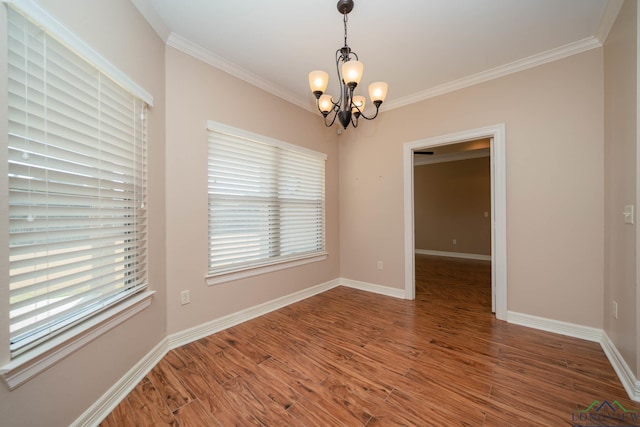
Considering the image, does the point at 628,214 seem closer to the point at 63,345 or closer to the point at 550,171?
the point at 550,171

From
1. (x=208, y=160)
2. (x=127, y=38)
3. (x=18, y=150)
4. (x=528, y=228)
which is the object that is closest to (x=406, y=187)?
(x=528, y=228)

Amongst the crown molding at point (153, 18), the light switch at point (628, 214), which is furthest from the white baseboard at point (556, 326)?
the crown molding at point (153, 18)

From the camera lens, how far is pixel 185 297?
2.24 metres

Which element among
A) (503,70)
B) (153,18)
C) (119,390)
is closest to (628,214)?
(503,70)

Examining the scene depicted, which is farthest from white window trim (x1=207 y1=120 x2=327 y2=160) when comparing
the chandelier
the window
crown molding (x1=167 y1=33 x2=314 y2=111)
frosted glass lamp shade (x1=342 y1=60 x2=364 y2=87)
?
frosted glass lamp shade (x1=342 y1=60 x2=364 y2=87)

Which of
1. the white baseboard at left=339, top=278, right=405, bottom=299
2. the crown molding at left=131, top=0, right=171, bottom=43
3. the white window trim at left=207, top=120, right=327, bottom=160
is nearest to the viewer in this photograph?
the crown molding at left=131, top=0, right=171, bottom=43

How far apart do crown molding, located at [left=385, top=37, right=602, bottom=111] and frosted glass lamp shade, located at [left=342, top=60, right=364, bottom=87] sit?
193 centimetres

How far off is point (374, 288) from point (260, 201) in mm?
2141

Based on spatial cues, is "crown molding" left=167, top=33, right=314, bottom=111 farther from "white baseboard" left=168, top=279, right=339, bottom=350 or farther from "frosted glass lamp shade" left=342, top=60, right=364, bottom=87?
"white baseboard" left=168, top=279, right=339, bottom=350

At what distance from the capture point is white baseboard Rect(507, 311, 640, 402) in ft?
5.14

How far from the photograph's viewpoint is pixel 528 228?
255 centimetres

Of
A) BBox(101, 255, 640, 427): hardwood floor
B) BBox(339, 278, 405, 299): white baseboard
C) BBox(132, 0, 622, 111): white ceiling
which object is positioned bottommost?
BBox(101, 255, 640, 427): hardwood floor

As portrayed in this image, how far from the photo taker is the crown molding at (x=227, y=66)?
220cm

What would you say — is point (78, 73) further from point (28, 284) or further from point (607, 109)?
point (607, 109)
